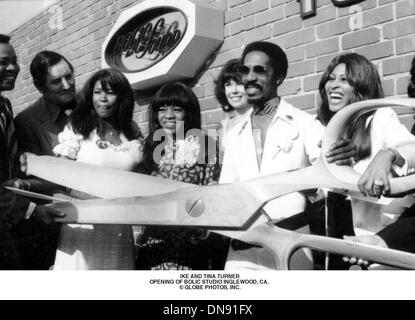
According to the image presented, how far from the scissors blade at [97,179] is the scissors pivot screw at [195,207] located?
65mm

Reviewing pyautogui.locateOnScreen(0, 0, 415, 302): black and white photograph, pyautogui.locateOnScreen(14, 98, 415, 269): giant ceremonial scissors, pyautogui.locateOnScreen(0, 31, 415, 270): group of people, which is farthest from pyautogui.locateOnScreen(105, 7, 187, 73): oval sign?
pyautogui.locateOnScreen(14, 98, 415, 269): giant ceremonial scissors

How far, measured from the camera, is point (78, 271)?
1.28 meters

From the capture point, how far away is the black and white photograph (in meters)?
1.04

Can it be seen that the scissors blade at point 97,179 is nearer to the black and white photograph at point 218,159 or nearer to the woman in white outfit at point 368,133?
the black and white photograph at point 218,159

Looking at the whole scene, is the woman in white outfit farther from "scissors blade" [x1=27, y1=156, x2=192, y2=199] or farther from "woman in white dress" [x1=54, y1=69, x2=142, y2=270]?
"woman in white dress" [x1=54, y1=69, x2=142, y2=270]

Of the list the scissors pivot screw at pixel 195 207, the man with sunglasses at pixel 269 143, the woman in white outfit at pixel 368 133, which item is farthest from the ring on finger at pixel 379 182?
the scissors pivot screw at pixel 195 207

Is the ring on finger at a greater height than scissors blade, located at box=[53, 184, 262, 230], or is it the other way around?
the ring on finger

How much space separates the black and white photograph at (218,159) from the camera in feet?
3.43

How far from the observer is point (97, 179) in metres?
1.23

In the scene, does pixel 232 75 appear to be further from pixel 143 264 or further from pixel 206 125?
pixel 143 264

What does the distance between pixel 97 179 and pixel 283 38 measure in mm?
557

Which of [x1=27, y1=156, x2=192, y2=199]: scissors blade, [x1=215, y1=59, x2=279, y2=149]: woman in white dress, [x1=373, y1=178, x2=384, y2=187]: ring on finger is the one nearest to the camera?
[x1=373, y1=178, x2=384, y2=187]: ring on finger

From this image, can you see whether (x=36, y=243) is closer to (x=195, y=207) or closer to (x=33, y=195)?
(x=33, y=195)
